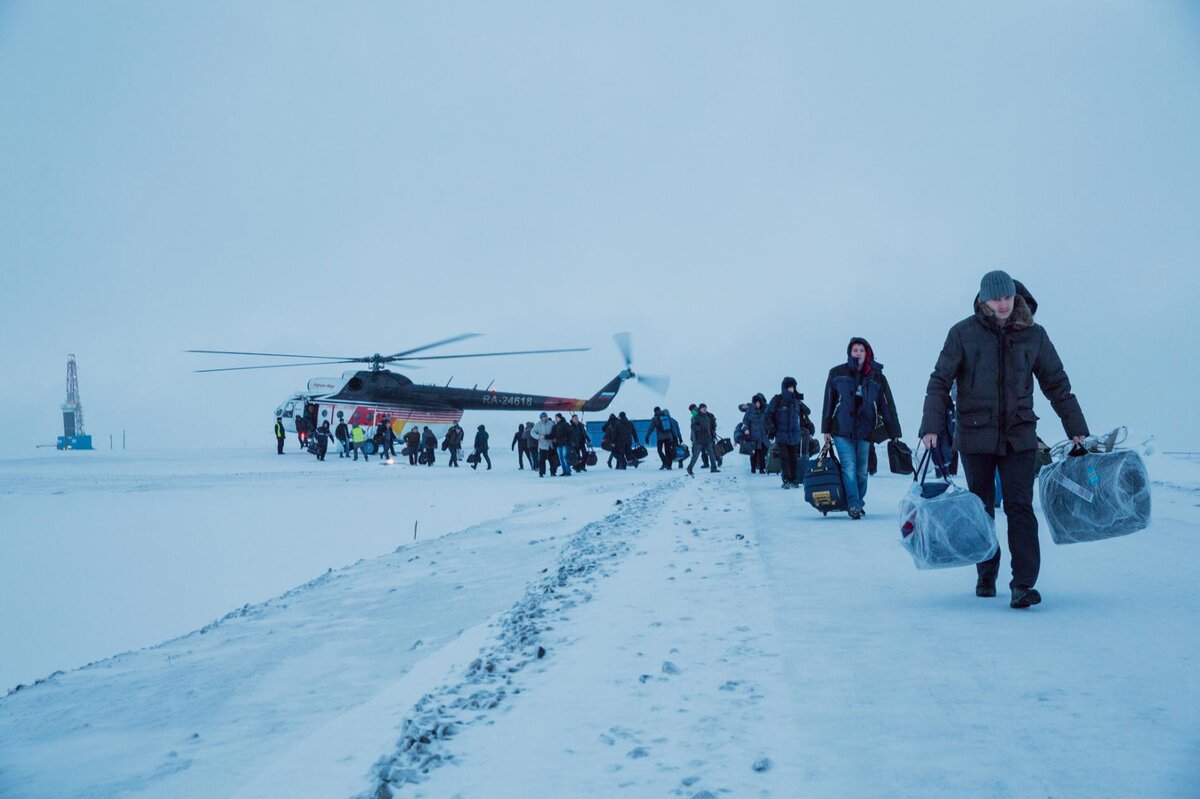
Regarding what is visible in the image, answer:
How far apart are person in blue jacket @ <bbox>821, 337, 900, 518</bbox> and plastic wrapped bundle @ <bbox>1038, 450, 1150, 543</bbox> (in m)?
4.03

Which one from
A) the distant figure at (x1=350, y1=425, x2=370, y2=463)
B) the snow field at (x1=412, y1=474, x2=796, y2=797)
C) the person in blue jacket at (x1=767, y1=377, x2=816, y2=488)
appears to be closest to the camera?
the snow field at (x1=412, y1=474, x2=796, y2=797)

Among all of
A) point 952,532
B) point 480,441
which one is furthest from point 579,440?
point 952,532

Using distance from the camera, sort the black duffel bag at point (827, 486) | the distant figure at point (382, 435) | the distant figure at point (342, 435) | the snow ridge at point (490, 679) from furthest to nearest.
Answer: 1. the distant figure at point (342, 435)
2. the distant figure at point (382, 435)
3. the black duffel bag at point (827, 486)
4. the snow ridge at point (490, 679)

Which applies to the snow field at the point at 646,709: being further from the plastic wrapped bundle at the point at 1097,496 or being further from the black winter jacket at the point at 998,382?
the plastic wrapped bundle at the point at 1097,496

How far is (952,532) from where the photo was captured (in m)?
4.72

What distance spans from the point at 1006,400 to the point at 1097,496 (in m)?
0.78

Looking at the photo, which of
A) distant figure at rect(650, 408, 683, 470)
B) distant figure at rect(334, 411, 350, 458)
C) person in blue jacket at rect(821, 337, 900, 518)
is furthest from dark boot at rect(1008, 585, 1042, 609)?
distant figure at rect(334, 411, 350, 458)

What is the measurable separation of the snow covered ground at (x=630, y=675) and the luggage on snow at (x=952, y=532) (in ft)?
0.95

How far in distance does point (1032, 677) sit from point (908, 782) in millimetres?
1190

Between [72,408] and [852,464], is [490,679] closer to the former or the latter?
[852,464]

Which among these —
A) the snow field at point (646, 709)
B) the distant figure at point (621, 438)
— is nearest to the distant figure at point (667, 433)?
the distant figure at point (621, 438)

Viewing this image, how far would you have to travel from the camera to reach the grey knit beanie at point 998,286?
4652 millimetres

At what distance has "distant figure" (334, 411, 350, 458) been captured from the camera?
117 feet

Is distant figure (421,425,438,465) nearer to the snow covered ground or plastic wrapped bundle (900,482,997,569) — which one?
the snow covered ground
